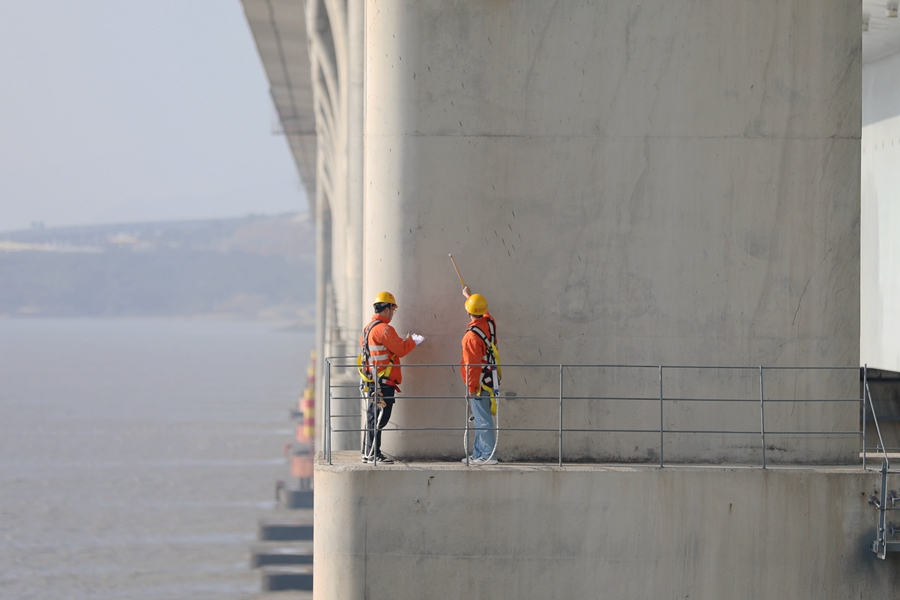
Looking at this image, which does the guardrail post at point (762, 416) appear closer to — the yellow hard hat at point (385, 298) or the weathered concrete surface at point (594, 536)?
the weathered concrete surface at point (594, 536)

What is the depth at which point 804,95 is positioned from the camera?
11289 millimetres

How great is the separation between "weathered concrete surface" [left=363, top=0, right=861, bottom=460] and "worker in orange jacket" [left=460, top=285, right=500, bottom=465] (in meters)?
0.34

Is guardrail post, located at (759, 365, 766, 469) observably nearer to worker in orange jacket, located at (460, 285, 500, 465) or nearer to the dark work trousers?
worker in orange jacket, located at (460, 285, 500, 465)

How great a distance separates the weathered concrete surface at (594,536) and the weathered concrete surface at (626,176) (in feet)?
3.08

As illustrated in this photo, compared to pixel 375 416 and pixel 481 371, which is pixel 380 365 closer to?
pixel 375 416

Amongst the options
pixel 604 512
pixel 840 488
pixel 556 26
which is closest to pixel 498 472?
pixel 604 512

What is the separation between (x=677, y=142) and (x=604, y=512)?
359 cm

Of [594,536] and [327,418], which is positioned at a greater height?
[327,418]

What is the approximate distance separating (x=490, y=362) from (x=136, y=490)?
4768cm

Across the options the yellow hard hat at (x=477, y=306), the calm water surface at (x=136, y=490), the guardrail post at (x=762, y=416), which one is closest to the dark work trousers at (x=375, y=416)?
the yellow hard hat at (x=477, y=306)

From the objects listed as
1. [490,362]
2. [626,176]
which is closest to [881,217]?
[626,176]

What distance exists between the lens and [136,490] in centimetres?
5541

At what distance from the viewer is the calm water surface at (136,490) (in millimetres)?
36656

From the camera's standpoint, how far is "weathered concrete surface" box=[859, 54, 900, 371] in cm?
Answer: 1939
